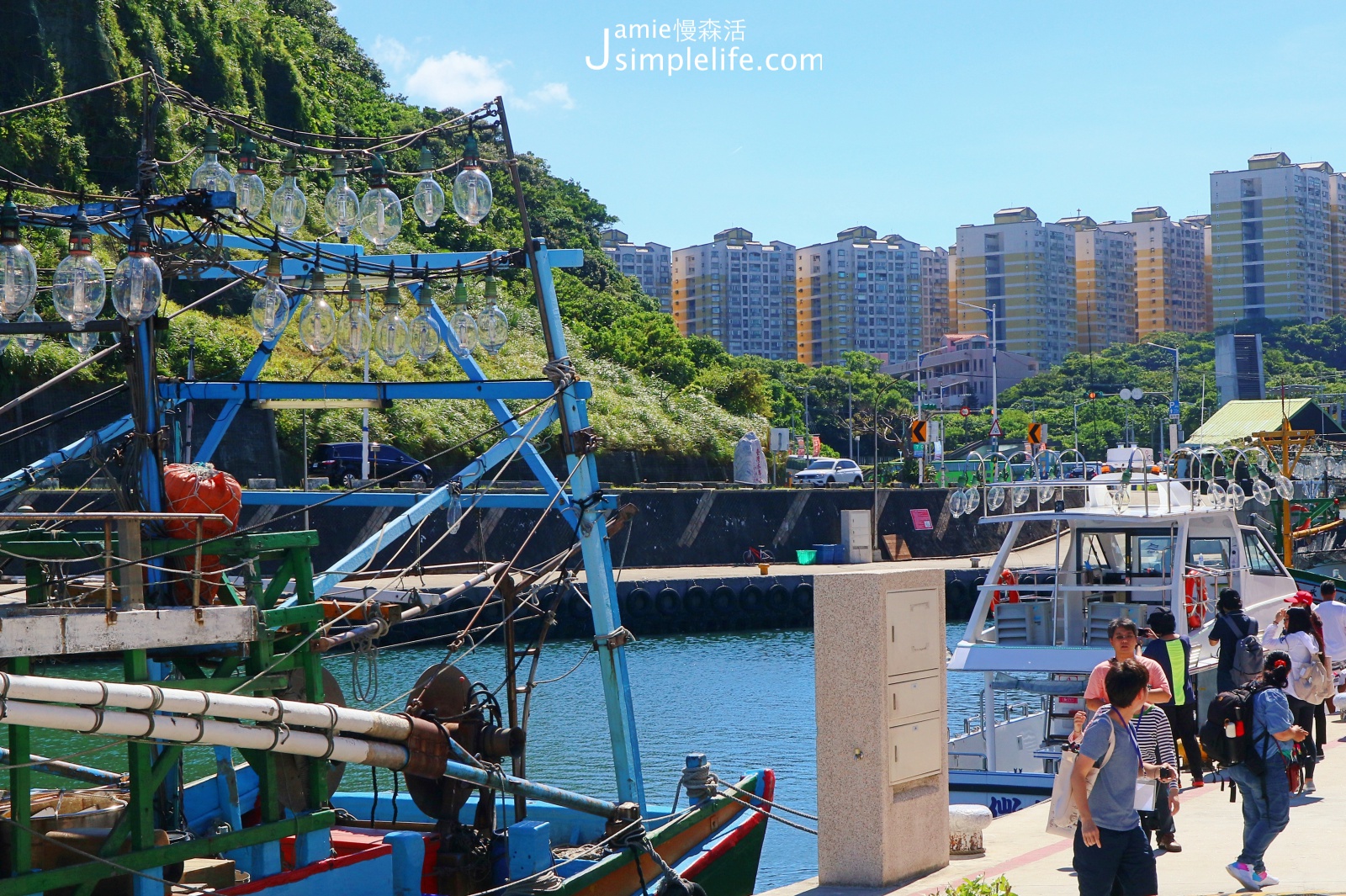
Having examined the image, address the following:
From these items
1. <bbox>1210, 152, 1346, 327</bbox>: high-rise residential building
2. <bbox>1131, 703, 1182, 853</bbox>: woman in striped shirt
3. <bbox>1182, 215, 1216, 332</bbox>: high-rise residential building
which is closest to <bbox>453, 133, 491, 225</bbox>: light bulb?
<bbox>1131, 703, 1182, 853</bbox>: woman in striped shirt

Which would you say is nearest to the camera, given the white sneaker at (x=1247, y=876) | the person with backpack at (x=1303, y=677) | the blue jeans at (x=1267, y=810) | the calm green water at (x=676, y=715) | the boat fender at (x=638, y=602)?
the white sneaker at (x=1247, y=876)

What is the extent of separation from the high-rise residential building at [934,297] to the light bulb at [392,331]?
157m

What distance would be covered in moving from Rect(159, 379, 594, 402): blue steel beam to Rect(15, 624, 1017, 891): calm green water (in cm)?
376

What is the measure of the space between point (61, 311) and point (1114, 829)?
17.6ft

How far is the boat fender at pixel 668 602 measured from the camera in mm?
38719

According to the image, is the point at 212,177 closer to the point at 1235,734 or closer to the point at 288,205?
the point at 288,205

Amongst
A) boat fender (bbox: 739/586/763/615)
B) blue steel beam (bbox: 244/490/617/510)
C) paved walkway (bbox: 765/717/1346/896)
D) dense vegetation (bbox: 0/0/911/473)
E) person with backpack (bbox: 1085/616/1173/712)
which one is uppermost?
dense vegetation (bbox: 0/0/911/473)

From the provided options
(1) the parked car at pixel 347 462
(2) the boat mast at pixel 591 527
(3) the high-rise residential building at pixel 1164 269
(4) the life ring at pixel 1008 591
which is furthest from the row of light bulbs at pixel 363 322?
(3) the high-rise residential building at pixel 1164 269

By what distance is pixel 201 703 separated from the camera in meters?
6.41

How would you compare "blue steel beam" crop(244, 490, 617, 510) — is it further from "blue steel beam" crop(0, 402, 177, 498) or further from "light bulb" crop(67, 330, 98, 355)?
"light bulb" crop(67, 330, 98, 355)

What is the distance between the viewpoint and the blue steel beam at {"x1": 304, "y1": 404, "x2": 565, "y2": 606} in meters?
8.79

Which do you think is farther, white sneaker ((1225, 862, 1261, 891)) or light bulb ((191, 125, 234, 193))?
light bulb ((191, 125, 234, 193))

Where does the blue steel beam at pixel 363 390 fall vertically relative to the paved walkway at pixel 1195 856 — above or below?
above

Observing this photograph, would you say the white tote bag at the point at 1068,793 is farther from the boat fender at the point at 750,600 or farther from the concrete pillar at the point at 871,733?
the boat fender at the point at 750,600
